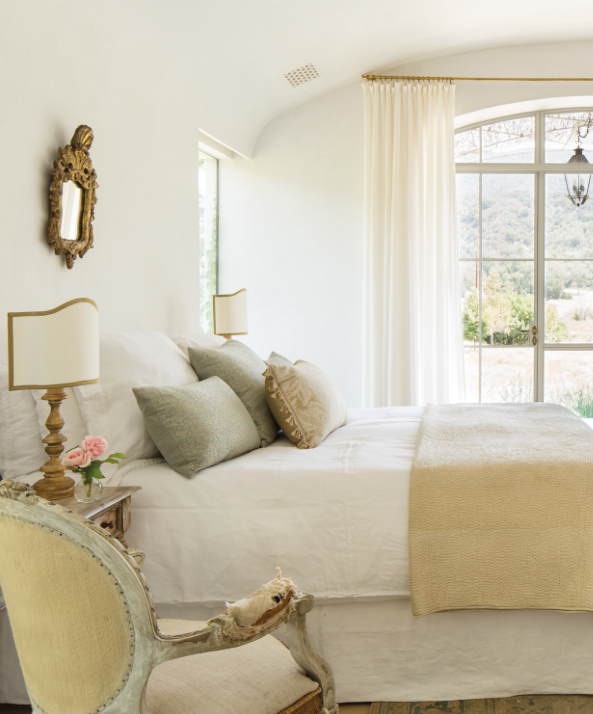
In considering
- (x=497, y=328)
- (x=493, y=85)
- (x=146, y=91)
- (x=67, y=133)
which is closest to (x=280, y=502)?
(x=67, y=133)

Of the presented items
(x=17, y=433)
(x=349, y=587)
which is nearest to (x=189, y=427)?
(x=17, y=433)

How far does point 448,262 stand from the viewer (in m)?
4.77

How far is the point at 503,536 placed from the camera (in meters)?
1.82

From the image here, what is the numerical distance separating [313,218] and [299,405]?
9.16 ft

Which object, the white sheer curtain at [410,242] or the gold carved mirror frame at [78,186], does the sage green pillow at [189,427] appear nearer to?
the gold carved mirror frame at [78,186]

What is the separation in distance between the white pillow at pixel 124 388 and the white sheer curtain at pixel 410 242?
2.56 metres

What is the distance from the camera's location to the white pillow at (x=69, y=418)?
6.57ft

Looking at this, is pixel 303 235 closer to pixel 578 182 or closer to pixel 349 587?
pixel 578 182

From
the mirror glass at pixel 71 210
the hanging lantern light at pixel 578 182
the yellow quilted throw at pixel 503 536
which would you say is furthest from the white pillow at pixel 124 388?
the hanging lantern light at pixel 578 182

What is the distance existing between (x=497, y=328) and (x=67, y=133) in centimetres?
357

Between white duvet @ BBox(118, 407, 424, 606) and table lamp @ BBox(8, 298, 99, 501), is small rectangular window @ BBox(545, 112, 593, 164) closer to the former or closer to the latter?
white duvet @ BBox(118, 407, 424, 606)

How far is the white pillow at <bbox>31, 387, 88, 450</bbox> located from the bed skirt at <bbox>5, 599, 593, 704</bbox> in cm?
59

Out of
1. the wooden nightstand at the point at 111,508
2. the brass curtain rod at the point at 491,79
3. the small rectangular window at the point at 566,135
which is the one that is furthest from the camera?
the small rectangular window at the point at 566,135

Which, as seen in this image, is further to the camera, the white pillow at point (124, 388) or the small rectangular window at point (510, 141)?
the small rectangular window at point (510, 141)
